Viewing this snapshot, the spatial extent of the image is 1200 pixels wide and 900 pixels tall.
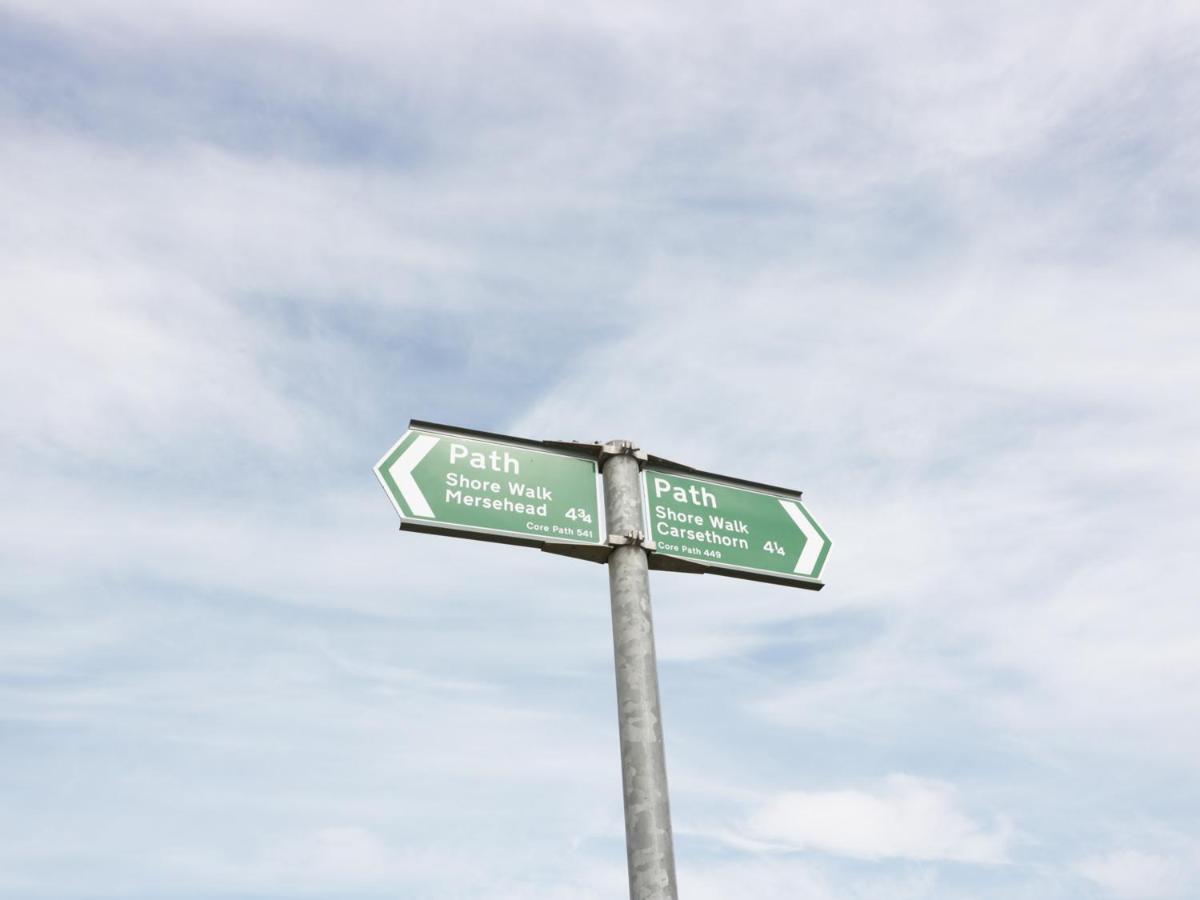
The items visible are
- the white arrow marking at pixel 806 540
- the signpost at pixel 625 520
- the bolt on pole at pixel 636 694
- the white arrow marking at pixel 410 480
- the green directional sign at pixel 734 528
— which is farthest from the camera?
the white arrow marking at pixel 806 540

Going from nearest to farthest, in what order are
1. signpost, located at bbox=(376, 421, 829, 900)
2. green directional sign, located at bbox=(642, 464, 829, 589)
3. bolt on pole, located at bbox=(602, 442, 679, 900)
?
bolt on pole, located at bbox=(602, 442, 679, 900)
signpost, located at bbox=(376, 421, 829, 900)
green directional sign, located at bbox=(642, 464, 829, 589)

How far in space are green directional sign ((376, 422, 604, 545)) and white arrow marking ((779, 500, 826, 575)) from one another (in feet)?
4.14

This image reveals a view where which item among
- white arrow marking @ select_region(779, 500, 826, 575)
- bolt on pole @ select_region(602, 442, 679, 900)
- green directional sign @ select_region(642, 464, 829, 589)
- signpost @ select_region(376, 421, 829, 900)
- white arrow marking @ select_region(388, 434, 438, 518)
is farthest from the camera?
white arrow marking @ select_region(779, 500, 826, 575)

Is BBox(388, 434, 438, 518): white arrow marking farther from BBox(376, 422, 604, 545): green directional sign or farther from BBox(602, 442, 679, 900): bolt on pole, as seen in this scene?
BBox(602, 442, 679, 900): bolt on pole

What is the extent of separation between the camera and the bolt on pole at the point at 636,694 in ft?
13.3

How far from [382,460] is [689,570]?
1.68m

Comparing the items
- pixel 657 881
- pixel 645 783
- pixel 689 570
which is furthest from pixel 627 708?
pixel 689 570

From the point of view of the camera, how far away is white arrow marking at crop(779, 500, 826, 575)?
220 inches

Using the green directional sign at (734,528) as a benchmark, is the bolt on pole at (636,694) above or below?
below

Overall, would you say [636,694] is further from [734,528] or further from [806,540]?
[806,540]

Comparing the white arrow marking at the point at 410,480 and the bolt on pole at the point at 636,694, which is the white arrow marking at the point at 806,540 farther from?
the white arrow marking at the point at 410,480

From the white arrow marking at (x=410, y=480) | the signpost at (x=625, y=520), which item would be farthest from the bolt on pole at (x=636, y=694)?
the white arrow marking at (x=410, y=480)

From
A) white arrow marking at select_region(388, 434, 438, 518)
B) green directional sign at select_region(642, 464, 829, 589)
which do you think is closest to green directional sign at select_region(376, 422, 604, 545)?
white arrow marking at select_region(388, 434, 438, 518)

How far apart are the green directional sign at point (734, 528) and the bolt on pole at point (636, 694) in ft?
0.57
